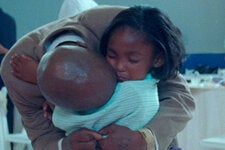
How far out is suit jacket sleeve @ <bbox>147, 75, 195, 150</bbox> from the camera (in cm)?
88

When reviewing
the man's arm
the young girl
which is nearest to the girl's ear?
the young girl

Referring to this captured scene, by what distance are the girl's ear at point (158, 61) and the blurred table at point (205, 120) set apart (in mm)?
1327

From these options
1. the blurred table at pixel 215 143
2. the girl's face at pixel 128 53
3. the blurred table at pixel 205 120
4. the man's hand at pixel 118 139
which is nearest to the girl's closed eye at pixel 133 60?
the girl's face at pixel 128 53

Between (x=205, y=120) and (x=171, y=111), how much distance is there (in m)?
1.34

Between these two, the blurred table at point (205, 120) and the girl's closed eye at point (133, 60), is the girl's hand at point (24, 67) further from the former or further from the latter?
the blurred table at point (205, 120)

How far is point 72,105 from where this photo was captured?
0.73 meters

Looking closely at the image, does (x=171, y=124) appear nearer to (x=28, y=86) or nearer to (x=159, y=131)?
(x=159, y=131)

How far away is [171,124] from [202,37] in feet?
6.35

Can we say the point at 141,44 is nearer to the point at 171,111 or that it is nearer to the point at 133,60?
the point at 133,60

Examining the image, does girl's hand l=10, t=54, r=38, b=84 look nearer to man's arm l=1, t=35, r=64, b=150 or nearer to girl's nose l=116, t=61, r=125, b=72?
man's arm l=1, t=35, r=64, b=150

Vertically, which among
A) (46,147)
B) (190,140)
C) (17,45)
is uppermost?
(17,45)

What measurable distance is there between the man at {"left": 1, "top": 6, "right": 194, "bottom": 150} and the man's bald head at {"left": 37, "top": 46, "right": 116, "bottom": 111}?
0.09 metres

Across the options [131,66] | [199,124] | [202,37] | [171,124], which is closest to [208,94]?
[199,124]

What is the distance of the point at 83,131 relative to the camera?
2.65ft
